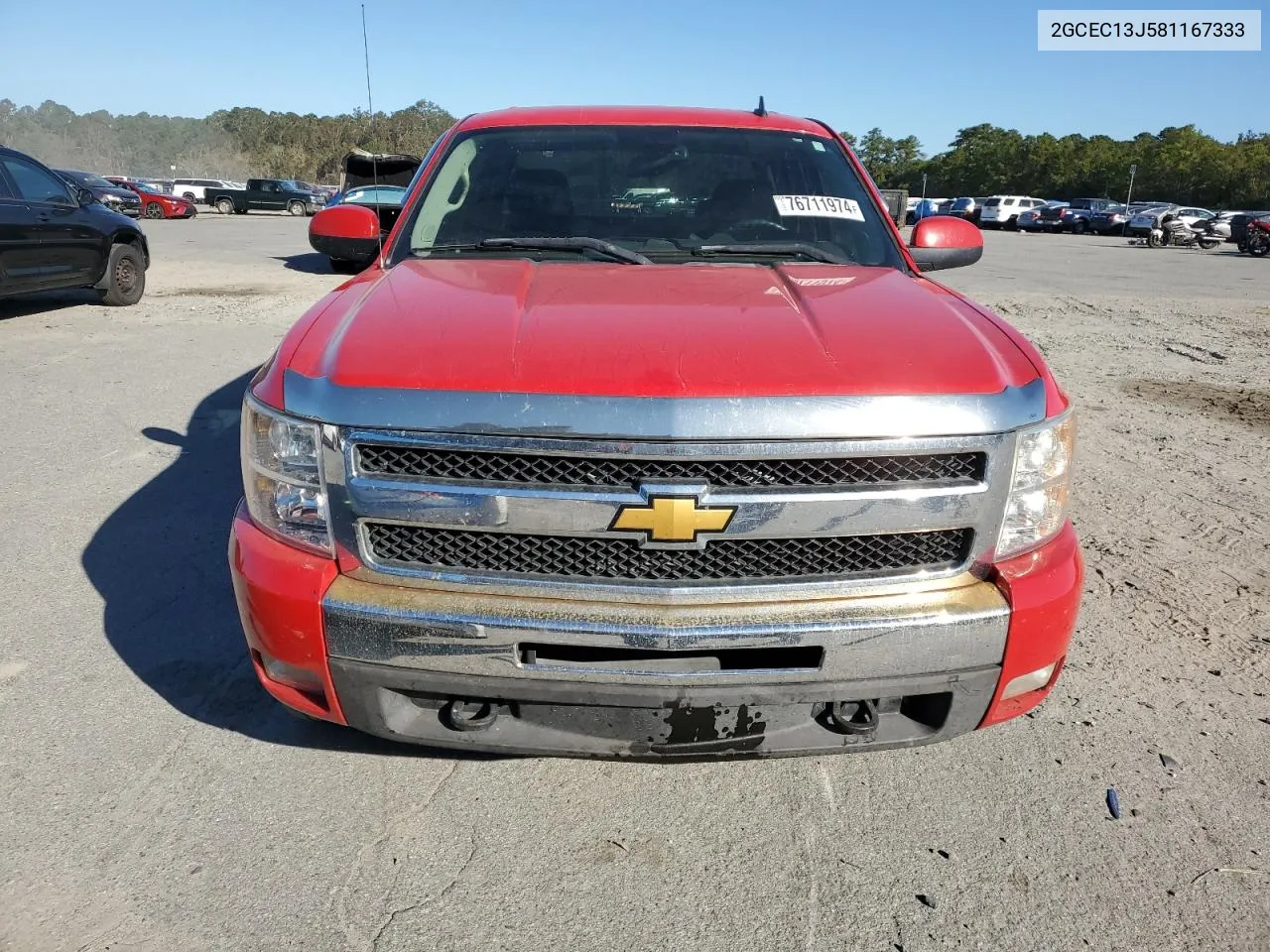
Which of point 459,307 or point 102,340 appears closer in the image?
point 459,307

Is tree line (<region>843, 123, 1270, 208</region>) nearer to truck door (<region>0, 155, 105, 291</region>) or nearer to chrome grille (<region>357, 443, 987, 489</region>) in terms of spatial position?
truck door (<region>0, 155, 105, 291</region>)

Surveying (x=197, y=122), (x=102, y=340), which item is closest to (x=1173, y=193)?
(x=102, y=340)

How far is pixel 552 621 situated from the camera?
1.94 m

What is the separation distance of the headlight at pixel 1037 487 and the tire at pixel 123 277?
36.9 ft

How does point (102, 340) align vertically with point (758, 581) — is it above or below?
below

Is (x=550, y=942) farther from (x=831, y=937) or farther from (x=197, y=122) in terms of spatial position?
(x=197, y=122)

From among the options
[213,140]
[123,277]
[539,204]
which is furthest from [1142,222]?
[213,140]

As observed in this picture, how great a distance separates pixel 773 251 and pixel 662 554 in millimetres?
1442

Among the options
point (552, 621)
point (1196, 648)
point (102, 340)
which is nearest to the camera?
point (552, 621)

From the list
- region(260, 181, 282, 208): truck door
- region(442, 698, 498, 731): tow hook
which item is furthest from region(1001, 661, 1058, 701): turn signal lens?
region(260, 181, 282, 208): truck door

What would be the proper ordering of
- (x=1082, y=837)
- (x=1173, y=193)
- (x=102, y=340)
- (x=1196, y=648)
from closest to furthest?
(x=1082, y=837) → (x=1196, y=648) → (x=102, y=340) → (x=1173, y=193)

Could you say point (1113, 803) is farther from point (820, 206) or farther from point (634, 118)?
point (634, 118)

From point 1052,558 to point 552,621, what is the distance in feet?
3.99

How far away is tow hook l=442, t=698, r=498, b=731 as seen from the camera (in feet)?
6.84
